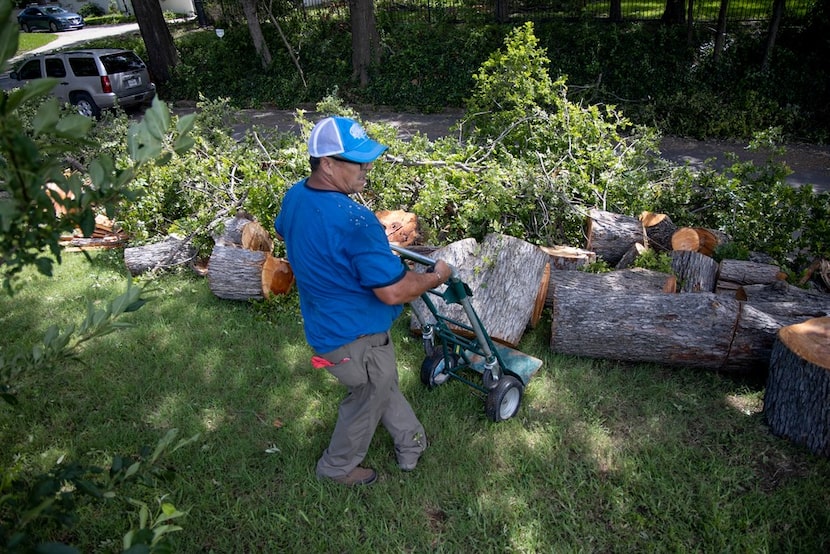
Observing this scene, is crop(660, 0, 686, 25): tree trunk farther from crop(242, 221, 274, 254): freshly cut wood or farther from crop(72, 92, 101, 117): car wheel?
crop(72, 92, 101, 117): car wheel

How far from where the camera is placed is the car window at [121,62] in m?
14.2

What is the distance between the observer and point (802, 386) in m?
3.69

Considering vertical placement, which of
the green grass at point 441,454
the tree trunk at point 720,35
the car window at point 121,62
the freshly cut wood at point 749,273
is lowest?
the green grass at point 441,454

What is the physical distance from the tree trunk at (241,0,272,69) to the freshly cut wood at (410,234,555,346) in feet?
Result: 42.7

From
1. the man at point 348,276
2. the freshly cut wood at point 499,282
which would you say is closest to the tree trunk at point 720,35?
the freshly cut wood at point 499,282

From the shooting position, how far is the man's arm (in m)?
3.00

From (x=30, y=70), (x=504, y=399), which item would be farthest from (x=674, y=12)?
(x=30, y=70)

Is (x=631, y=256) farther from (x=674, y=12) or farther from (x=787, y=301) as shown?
(x=674, y=12)

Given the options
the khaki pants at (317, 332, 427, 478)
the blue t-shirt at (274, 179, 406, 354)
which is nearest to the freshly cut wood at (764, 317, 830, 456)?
the khaki pants at (317, 332, 427, 478)

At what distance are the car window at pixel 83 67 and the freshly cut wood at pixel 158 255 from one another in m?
10.0

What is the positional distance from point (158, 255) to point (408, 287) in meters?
4.19

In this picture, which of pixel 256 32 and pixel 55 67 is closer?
pixel 55 67

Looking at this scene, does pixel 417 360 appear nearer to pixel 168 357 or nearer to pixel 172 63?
pixel 168 357

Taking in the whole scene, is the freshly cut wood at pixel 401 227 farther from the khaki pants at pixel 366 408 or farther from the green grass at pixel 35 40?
the green grass at pixel 35 40
